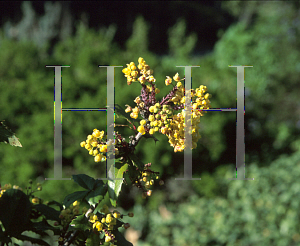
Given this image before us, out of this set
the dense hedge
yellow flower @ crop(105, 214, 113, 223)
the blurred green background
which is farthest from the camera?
the blurred green background

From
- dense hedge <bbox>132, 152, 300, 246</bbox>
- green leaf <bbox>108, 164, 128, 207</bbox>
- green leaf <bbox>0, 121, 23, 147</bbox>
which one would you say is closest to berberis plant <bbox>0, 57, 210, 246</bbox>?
green leaf <bbox>108, 164, 128, 207</bbox>

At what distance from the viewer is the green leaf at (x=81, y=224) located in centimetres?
74

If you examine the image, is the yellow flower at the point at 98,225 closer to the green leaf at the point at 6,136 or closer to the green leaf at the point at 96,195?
the green leaf at the point at 96,195

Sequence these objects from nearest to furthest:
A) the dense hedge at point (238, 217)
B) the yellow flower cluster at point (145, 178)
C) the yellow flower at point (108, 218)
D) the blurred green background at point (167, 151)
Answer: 1. the yellow flower at point (108, 218)
2. the yellow flower cluster at point (145, 178)
3. the dense hedge at point (238, 217)
4. the blurred green background at point (167, 151)

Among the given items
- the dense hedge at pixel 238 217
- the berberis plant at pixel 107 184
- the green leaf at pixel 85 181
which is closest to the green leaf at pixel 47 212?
the berberis plant at pixel 107 184

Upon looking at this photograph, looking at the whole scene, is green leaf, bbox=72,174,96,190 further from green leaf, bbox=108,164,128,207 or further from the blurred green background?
the blurred green background

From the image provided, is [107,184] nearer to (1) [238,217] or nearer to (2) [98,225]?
(2) [98,225]

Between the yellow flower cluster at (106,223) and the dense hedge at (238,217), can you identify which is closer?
the yellow flower cluster at (106,223)

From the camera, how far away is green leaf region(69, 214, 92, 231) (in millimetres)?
738

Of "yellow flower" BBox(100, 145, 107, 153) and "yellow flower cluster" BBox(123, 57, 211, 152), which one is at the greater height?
"yellow flower cluster" BBox(123, 57, 211, 152)

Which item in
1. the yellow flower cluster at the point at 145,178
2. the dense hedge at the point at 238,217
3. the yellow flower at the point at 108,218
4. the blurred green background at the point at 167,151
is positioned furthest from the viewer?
the blurred green background at the point at 167,151

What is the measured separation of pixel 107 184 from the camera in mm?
808

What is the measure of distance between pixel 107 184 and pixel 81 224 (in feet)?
0.40

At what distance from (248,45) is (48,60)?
4.85 m
